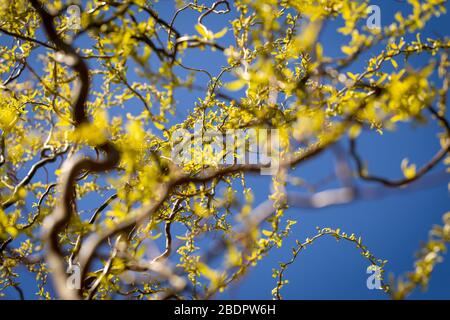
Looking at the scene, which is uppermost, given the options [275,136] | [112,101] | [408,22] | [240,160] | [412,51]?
[112,101]

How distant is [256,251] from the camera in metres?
2.25

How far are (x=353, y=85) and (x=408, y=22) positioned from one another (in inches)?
21.7

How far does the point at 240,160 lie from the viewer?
3172mm

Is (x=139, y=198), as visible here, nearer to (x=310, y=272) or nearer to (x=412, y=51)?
(x=412, y=51)

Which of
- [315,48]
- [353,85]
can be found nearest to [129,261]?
[315,48]

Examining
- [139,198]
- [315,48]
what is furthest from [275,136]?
[139,198]

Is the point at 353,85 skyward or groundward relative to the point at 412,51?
groundward

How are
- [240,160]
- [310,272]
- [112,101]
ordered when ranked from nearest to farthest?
[240,160] → [112,101] → [310,272]

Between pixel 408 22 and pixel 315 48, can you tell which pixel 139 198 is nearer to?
pixel 315 48
